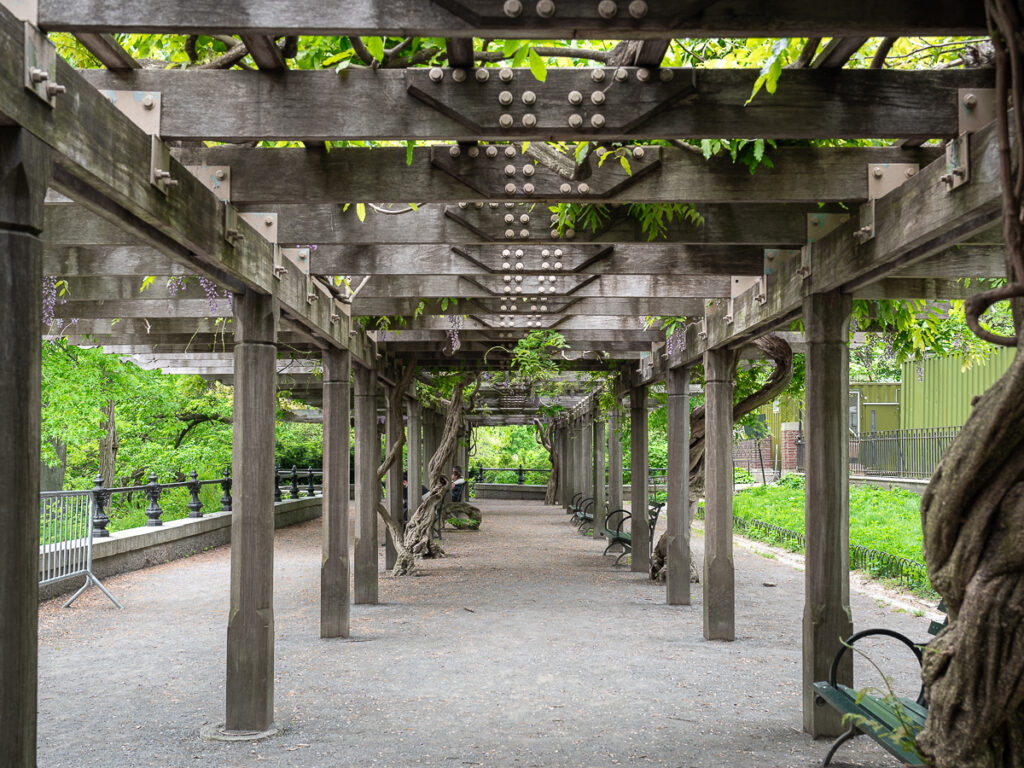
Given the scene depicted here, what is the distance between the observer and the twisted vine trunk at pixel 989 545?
303cm

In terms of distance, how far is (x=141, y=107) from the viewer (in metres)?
4.29

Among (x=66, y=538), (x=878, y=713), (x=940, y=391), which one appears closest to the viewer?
(x=878, y=713)

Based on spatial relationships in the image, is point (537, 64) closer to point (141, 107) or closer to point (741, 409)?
point (141, 107)

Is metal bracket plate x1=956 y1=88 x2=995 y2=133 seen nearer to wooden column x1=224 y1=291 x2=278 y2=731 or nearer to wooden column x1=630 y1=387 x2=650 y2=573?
wooden column x1=224 y1=291 x2=278 y2=731

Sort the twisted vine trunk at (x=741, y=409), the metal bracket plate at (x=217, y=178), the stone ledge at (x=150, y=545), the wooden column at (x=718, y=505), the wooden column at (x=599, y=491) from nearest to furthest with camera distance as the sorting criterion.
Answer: the metal bracket plate at (x=217, y=178) → the wooden column at (x=718, y=505) → the twisted vine trunk at (x=741, y=409) → the stone ledge at (x=150, y=545) → the wooden column at (x=599, y=491)

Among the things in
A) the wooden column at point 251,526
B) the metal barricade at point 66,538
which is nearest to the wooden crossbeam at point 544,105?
the wooden column at point 251,526

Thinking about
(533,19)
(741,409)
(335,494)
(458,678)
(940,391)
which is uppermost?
(533,19)

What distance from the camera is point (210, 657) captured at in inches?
351

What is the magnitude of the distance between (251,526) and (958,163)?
4.82m

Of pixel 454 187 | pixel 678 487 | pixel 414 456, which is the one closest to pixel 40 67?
pixel 454 187

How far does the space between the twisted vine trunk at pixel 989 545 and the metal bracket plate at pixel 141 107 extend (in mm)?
3504

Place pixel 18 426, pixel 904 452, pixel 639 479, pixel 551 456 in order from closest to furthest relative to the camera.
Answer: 1. pixel 18 426
2. pixel 639 479
3. pixel 904 452
4. pixel 551 456

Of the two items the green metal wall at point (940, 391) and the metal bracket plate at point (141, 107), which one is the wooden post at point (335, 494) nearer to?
the metal bracket plate at point (141, 107)

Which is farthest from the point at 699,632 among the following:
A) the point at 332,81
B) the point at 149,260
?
the point at 332,81
